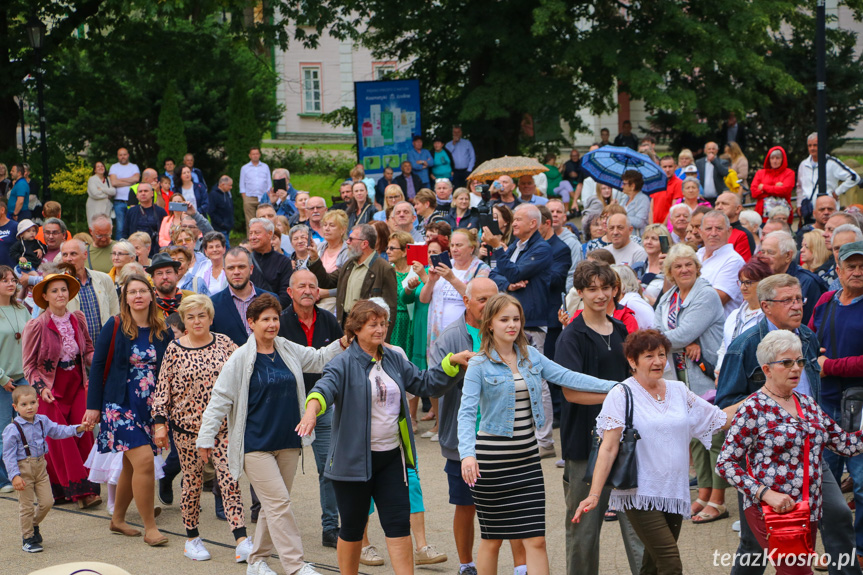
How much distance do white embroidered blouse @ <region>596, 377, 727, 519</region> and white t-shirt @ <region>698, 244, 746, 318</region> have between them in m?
3.10

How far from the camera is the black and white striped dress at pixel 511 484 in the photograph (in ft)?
19.0

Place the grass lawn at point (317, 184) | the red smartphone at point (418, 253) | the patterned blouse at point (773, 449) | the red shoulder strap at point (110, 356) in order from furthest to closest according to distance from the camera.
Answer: the grass lawn at point (317, 184) < the red smartphone at point (418, 253) < the red shoulder strap at point (110, 356) < the patterned blouse at point (773, 449)

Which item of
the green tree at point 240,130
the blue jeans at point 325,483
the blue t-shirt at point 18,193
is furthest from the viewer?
the green tree at point 240,130

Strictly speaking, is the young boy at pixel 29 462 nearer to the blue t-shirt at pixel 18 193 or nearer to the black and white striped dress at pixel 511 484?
the black and white striped dress at pixel 511 484

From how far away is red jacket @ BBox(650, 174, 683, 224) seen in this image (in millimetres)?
13688

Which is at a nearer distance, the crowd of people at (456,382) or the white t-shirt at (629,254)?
the crowd of people at (456,382)

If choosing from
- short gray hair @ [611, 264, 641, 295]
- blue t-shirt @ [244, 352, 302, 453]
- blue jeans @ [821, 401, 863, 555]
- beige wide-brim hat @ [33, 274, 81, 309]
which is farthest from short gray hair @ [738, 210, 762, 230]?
beige wide-brim hat @ [33, 274, 81, 309]

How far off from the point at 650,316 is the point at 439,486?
256 cm

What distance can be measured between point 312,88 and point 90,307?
3364 centimetres

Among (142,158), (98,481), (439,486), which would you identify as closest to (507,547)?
(439,486)

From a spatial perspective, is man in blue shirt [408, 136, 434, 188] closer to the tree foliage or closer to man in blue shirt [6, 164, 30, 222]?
the tree foliage

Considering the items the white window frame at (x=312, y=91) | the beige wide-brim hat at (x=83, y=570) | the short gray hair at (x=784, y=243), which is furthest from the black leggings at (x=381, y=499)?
the white window frame at (x=312, y=91)

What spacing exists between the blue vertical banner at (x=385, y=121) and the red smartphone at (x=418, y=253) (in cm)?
1158

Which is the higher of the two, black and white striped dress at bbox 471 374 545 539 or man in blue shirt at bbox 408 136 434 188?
man in blue shirt at bbox 408 136 434 188
